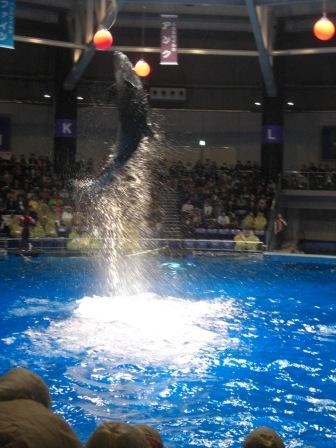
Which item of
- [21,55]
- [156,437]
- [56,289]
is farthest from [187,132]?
[156,437]

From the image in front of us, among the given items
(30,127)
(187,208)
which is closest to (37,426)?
(187,208)

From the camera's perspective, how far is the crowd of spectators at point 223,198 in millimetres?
18859

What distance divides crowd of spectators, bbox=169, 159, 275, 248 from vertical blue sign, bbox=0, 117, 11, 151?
6.13 m

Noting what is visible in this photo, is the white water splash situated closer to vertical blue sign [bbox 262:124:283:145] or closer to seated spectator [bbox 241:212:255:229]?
seated spectator [bbox 241:212:255:229]

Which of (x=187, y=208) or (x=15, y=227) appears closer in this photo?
(x=15, y=227)

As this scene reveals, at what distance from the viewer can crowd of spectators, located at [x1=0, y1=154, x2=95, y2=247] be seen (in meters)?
17.0

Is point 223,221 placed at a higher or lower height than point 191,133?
lower

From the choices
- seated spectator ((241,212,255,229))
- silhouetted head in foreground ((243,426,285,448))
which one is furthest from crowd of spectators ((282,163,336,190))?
silhouetted head in foreground ((243,426,285,448))

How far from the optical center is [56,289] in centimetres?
1152

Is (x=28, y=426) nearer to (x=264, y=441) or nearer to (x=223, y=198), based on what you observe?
(x=264, y=441)

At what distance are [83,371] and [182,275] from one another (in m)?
7.77

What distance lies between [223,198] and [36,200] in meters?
6.04

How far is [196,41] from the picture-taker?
73.9ft

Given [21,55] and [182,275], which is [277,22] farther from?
[182,275]
